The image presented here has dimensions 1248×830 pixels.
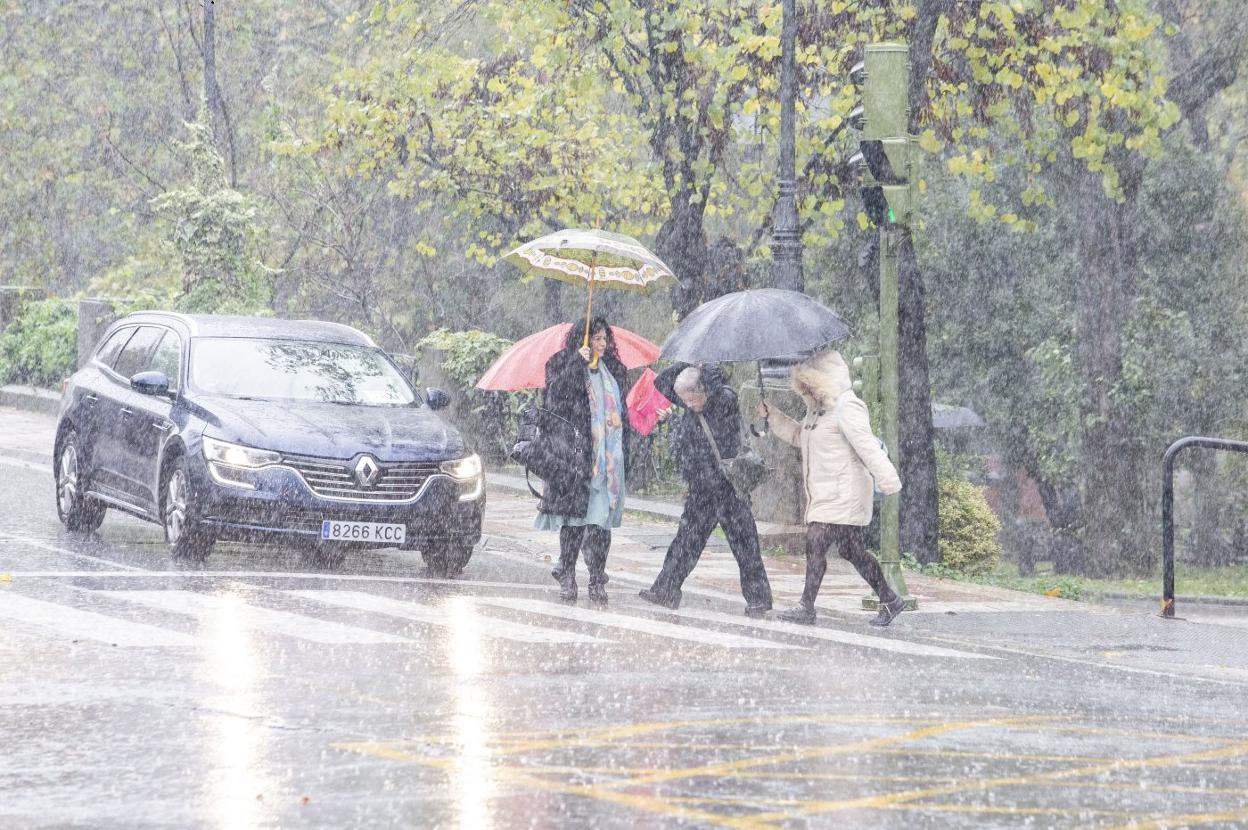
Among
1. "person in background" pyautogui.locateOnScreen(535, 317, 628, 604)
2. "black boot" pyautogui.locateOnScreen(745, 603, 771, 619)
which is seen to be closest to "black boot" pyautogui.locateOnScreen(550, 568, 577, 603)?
"person in background" pyautogui.locateOnScreen(535, 317, 628, 604)

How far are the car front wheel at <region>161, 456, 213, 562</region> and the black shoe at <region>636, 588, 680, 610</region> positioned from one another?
285 cm

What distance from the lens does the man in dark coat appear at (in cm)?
1244

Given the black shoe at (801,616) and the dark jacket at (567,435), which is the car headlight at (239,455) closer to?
the dark jacket at (567,435)

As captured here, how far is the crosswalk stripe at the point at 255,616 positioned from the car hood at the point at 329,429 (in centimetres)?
163

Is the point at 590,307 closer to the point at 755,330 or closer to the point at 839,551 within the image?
the point at 755,330

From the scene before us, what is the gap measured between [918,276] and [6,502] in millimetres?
8202

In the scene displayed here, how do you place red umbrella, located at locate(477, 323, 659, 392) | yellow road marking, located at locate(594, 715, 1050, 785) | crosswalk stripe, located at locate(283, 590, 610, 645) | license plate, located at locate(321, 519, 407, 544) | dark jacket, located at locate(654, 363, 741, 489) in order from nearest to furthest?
yellow road marking, located at locate(594, 715, 1050, 785), crosswalk stripe, located at locate(283, 590, 610, 645), dark jacket, located at locate(654, 363, 741, 489), license plate, located at locate(321, 519, 407, 544), red umbrella, located at locate(477, 323, 659, 392)

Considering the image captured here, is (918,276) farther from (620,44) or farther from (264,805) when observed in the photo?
(264,805)

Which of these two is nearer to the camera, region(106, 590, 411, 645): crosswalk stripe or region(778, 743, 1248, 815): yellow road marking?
region(778, 743, 1248, 815): yellow road marking

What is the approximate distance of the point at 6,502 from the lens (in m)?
17.2

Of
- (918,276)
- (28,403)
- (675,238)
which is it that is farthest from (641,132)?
(28,403)

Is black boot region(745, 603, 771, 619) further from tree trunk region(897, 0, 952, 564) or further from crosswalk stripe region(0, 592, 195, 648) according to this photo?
tree trunk region(897, 0, 952, 564)

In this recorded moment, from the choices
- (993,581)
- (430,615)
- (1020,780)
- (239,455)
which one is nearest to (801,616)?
(430,615)

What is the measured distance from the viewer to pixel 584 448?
41.1 feet
